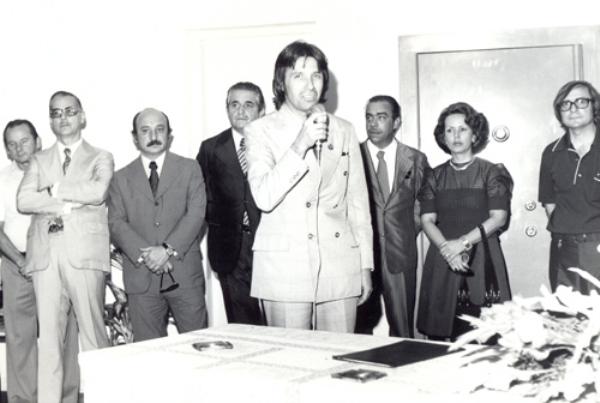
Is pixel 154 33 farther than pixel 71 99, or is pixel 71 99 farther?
pixel 154 33

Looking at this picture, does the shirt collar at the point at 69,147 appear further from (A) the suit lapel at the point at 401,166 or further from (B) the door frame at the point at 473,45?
(B) the door frame at the point at 473,45

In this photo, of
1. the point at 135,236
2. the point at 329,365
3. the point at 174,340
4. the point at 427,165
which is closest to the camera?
the point at 329,365

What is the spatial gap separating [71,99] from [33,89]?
1155mm

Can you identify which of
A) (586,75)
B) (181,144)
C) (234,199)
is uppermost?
(586,75)

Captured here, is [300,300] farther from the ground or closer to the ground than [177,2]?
closer to the ground

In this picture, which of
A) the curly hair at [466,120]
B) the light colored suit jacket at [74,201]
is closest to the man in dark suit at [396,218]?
the curly hair at [466,120]

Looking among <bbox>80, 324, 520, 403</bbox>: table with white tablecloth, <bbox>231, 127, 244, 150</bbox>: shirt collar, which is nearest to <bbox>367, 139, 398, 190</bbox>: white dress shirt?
<bbox>231, 127, 244, 150</bbox>: shirt collar

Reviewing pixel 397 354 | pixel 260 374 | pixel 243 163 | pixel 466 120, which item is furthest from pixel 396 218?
pixel 260 374

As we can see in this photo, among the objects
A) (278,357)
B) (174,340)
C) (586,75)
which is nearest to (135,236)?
(174,340)

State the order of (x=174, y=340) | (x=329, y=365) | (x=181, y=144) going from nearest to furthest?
(x=329, y=365) → (x=174, y=340) → (x=181, y=144)

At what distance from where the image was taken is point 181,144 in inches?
195

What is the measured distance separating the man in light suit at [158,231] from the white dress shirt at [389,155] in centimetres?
97

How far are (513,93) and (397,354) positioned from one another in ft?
10.6

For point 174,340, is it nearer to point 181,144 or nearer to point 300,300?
point 300,300
